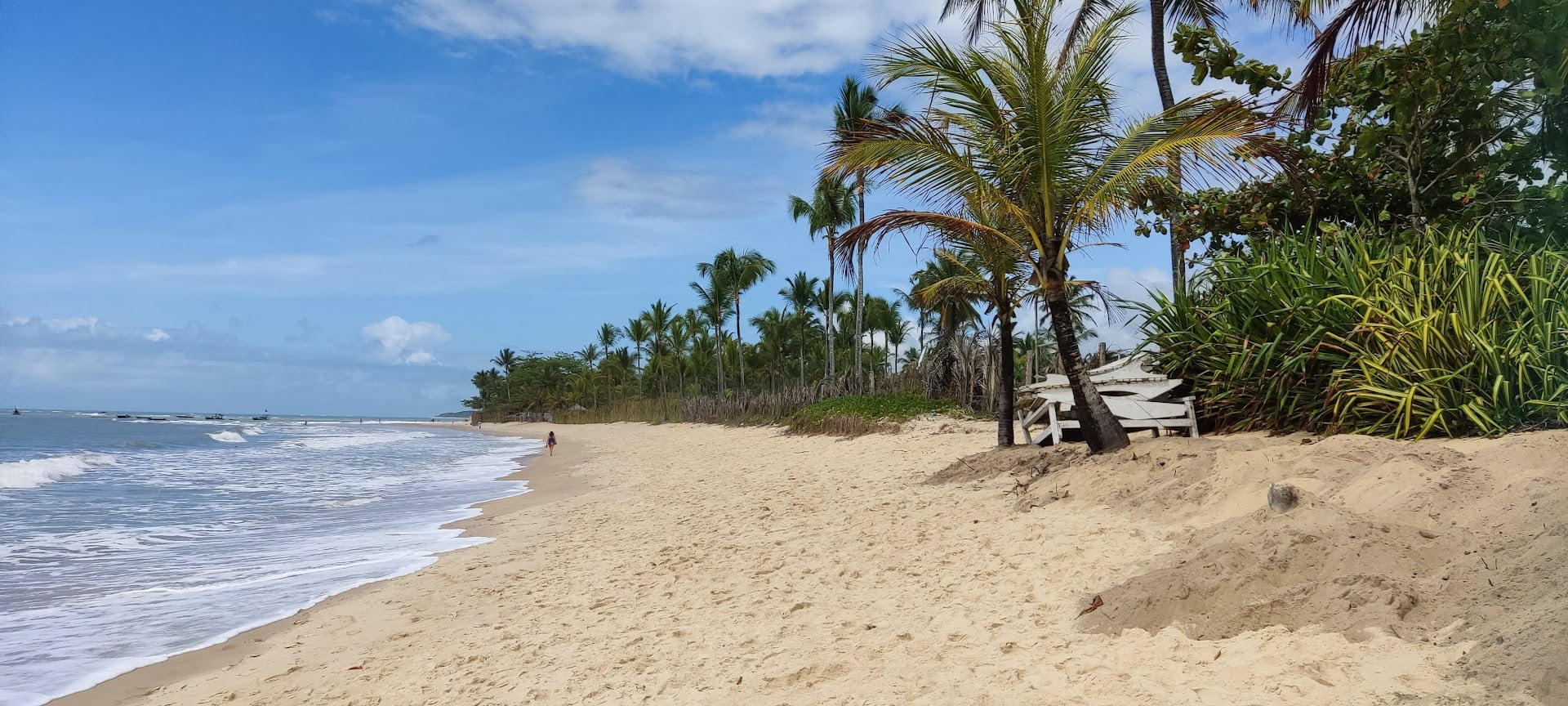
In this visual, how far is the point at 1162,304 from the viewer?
319 inches

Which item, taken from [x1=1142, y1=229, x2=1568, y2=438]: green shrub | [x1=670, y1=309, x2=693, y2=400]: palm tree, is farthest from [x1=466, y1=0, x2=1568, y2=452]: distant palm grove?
[x1=670, y1=309, x2=693, y2=400]: palm tree

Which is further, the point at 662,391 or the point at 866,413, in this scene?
the point at 662,391

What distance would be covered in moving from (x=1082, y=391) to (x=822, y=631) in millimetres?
4049

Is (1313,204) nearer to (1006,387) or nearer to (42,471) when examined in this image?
(1006,387)

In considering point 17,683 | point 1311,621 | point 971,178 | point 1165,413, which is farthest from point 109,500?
point 1311,621

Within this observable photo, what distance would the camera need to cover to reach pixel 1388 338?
5.36m

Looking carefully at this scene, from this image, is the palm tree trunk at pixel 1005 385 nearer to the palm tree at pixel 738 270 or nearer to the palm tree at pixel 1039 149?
the palm tree at pixel 1039 149

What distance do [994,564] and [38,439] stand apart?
156 ft

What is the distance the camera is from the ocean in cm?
520

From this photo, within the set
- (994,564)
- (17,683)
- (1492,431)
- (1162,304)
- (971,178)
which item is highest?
(971,178)

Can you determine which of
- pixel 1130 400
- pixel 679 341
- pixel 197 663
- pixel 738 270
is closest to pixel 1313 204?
pixel 1130 400

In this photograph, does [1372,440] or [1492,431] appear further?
[1372,440]

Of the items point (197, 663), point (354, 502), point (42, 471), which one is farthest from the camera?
point (42, 471)

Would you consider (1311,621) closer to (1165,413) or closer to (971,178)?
(1165,413)
